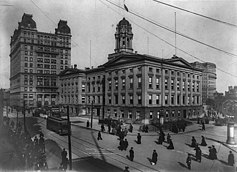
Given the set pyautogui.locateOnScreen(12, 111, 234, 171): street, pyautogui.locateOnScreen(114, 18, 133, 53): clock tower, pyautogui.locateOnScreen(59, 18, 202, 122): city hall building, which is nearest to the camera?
pyautogui.locateOnScreen(12, 111, 234, 171): street

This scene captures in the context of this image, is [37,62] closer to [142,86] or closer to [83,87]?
[83,87]

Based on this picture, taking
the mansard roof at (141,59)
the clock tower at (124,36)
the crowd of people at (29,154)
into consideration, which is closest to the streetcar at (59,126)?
the crowd of people at (29,154)

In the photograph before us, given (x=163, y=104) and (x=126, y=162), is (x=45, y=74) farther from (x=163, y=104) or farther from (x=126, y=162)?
(x=126, y=162)

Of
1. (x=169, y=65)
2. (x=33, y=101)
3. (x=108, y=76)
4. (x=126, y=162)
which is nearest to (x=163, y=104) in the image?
(x=169, y=65)

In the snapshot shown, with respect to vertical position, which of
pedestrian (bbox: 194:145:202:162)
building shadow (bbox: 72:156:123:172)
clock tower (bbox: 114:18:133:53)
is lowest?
building shadow (bbox: 72:156:123:172)

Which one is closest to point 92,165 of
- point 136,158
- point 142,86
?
point 136,158

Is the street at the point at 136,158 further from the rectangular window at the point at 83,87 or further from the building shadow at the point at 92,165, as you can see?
the rectangular window at the point at 83,87

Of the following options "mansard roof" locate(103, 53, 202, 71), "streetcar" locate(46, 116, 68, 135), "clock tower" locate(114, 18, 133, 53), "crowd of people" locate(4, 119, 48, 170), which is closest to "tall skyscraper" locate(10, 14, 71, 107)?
"clock tower" locate(114, 18, 133, 53)

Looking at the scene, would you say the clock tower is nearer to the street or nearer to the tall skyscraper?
the street
